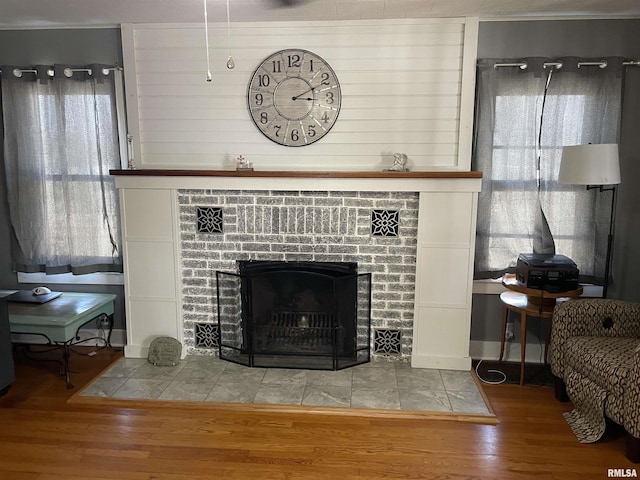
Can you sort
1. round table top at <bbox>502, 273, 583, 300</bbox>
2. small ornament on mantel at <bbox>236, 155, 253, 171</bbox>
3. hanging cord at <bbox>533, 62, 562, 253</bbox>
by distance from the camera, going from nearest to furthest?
round table top at <bbox>502, 273, 583, 300</bbox>
hanging cord at <bbox>533, 62, 562, 253</bbox>
small ornament on mantel at <bbox>236, 155, 253, 171</bbox>

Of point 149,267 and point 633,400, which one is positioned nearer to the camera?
Answer: point 633,400

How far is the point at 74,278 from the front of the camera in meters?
3.93

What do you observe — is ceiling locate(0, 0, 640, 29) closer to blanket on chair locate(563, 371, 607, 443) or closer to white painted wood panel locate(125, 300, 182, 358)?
white painted wood panel locate(125, 300, 182, 358)

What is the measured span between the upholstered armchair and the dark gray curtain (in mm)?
597

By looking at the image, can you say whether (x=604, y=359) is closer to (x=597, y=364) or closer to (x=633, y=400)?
(x=597, y=364)

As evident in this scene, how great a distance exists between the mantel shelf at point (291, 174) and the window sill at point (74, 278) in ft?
2.96

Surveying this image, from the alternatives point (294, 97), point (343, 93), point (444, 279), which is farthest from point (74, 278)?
point (444, 279)

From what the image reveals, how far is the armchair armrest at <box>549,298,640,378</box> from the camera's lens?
2.89 m

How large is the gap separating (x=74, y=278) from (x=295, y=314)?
1.84 m

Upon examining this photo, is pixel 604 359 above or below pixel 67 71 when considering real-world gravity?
below

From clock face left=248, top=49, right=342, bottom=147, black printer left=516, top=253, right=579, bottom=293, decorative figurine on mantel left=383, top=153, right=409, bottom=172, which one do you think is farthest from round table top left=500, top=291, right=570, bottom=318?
clock face left=248, top=49, right=342, bottom=147

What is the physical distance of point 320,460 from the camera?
2.47m

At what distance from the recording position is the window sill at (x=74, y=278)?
3.88 m

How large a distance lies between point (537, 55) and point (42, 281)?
13.4ft
